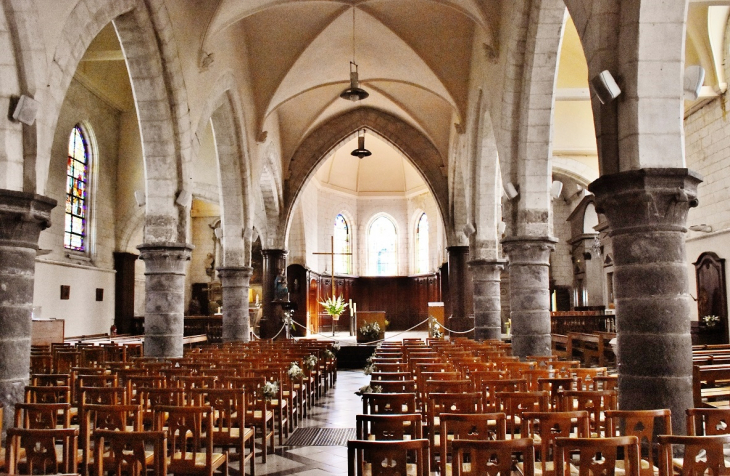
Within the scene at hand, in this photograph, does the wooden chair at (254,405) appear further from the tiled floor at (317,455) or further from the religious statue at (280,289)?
the religious statue at (280,289)

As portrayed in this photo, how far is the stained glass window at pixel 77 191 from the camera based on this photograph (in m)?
19.0

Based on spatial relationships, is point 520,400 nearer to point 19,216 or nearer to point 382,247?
point 19,216

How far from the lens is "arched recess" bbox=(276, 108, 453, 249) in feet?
71.6

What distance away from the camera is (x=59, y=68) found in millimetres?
7906

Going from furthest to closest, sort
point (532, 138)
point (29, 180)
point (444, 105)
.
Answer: point (444, 105), point (532, 138), point (29, 180)

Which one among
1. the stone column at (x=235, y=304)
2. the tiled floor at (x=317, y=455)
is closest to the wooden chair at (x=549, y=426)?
the tiled floor at (x=317, y=455)

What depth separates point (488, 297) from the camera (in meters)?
15.6

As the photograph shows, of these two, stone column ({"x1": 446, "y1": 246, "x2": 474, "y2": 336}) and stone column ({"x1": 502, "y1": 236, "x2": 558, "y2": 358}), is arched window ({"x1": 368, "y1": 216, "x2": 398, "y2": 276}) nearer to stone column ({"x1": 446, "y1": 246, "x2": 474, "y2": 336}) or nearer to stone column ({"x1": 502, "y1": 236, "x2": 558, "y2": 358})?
stone column ({"x1": 446, "y1": 246, "x2": 474, "y2": 336})

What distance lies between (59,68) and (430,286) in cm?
2380

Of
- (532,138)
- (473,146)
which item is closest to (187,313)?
(473,146)

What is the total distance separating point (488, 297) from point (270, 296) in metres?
8.86

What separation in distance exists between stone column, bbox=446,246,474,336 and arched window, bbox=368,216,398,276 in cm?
1166

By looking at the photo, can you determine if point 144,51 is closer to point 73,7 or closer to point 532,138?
point 73,7

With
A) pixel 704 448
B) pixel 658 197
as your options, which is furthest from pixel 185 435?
pixel 658 197
